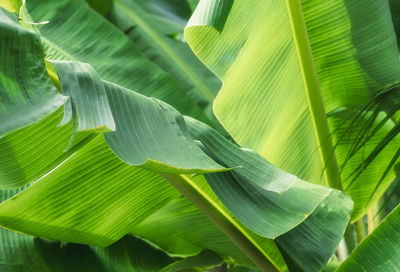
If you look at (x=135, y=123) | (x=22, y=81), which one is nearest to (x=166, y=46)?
(x=135, y=123)

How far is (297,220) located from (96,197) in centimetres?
34

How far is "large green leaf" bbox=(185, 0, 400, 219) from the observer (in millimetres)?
1040

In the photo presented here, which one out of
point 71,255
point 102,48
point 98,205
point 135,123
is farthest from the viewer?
point 102,48

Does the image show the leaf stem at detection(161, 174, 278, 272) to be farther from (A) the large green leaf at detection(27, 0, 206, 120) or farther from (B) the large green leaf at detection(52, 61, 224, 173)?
(A) the large green leaf at detection(27, 0, 206, 120)

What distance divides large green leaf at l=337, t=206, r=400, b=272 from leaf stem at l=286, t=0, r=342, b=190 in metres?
0.27

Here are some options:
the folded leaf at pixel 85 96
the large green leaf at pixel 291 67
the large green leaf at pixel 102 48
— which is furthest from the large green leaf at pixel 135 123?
the large green leaf at pixel 102 48

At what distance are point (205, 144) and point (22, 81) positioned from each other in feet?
1.06

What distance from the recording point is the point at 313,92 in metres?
1.15

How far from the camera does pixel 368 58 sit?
111 cm

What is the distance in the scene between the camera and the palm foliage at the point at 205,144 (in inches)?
24.7

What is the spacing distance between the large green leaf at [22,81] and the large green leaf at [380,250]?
1.86ft

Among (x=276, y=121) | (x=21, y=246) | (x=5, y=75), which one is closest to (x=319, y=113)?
(x=276, y=121)

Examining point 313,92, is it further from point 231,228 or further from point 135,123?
point 135,123

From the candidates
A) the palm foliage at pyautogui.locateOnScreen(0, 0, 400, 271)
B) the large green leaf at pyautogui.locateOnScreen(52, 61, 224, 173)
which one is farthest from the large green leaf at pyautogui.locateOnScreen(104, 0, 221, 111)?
→ the large green leaf at pyautogui.locateOnScreen(52, 61, 224, 173)
